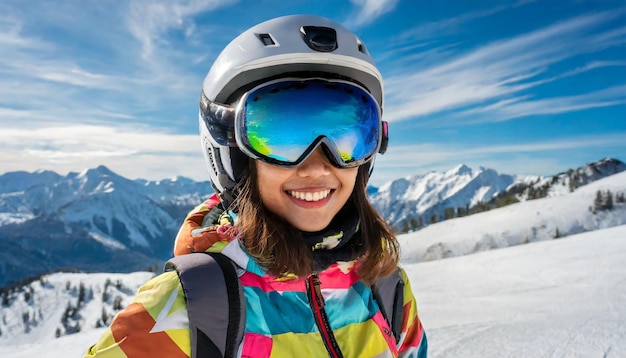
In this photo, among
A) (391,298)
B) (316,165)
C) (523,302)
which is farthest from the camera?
(523,302)

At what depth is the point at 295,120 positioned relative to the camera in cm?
194

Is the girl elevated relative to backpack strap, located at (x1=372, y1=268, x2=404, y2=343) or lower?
elevated

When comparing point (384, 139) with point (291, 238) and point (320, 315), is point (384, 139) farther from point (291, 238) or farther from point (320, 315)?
→ point (320, 315)

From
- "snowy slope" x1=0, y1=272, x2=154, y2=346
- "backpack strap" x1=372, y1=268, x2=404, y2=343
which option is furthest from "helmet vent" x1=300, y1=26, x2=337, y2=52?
"snowy slope" x1=0, y1=272, x2=154, y2=346

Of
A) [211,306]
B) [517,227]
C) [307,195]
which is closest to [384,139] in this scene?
[307,195]

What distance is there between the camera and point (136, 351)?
1324 millimetres

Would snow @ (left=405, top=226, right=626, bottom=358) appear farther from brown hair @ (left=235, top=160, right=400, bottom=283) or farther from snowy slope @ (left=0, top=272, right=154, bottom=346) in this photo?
snowy slope @ (left=0, top=272, right=154, bottom=346)

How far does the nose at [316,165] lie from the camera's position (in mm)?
1878

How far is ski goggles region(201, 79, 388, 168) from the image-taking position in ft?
6.22

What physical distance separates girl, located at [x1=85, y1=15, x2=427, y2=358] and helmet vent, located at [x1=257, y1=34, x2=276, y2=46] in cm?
1

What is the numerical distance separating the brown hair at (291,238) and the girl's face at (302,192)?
0.05 m

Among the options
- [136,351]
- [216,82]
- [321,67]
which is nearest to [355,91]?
Answer: [321,67]

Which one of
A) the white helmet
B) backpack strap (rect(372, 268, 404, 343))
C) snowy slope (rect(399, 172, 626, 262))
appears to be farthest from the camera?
snowy slope (rect(399, 172, 626, 262))

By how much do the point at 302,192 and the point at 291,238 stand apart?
0.21 m
